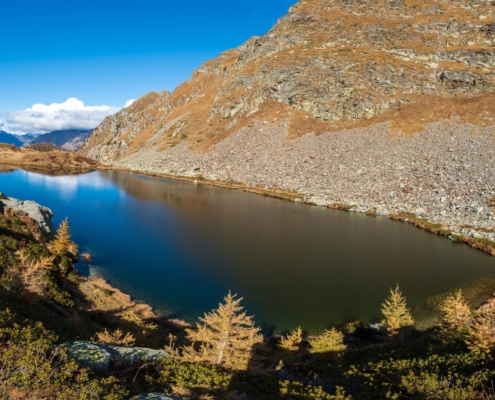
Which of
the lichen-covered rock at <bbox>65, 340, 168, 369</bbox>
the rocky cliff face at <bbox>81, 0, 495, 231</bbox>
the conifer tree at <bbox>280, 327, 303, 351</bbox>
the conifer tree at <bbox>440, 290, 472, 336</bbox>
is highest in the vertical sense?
the rocky cliff face at <bbox>81, 0, 495, 231</bbox>

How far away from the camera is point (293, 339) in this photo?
23.3m

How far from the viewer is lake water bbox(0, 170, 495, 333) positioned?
110 feet

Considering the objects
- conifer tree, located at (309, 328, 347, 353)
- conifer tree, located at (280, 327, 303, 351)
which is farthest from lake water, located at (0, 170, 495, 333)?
conifer tree, located at (309, 328, 347, 353)

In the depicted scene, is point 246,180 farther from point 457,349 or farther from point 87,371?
point 87,371

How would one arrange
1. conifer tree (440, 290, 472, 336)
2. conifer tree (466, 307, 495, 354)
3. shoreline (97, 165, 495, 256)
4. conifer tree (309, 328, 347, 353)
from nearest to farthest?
1. conifer tree (466, 307, 495, 354)
2. conifer tree (440, 290, 472, 336)
3. conifer tree (309, 328, 347, 353)
4. shoreline (97, 165, 495, 256)

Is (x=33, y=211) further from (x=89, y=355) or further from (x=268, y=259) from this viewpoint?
(x=89, y=355)

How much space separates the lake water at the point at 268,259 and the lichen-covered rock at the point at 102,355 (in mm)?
17430

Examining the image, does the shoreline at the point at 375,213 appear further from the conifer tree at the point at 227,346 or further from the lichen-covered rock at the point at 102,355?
the lichen-covered rock at the point at 102,355

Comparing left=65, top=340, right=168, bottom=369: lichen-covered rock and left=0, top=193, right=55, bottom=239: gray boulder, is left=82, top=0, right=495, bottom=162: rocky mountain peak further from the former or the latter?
left=65, top=340, right=168, bottom=369: lichen-covered rock

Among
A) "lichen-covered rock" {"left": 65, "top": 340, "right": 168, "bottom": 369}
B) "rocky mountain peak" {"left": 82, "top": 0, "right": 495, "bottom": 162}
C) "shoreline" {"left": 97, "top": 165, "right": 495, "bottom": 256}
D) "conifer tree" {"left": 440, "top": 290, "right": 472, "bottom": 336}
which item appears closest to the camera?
"lichen-covered rock" {"left": 65, "top": 340, "right": 168, "bottom": 369}

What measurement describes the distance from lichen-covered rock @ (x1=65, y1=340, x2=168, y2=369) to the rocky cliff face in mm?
74193

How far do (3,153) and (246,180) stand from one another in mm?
163041

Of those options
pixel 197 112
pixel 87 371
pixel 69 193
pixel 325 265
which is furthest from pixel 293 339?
pixel 197 112

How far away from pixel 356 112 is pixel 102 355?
133211mm
